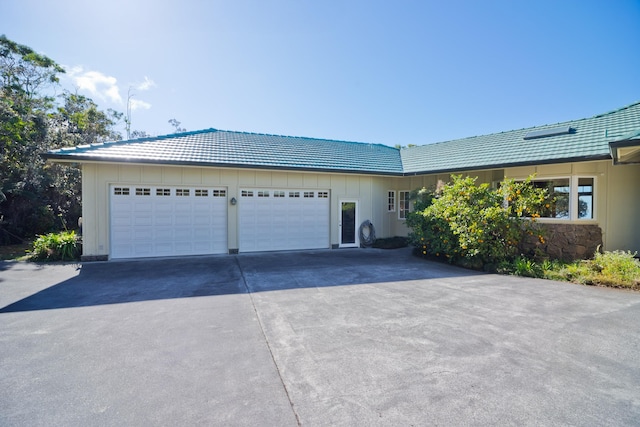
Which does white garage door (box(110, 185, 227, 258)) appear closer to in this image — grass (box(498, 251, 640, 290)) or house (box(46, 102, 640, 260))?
house (box(46, 102, 640, 260))

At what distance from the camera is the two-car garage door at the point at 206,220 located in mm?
9914

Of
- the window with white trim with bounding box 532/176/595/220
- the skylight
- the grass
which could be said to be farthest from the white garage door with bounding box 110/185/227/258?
the skylight

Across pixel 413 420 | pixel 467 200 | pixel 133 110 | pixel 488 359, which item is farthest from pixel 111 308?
pixel 133 110

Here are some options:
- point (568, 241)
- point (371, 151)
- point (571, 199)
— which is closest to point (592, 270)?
point (568, 241)

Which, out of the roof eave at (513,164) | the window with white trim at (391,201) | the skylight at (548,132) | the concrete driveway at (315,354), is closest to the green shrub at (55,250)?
the concrete driveway at (315,354)

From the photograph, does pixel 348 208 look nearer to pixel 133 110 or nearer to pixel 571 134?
pixel 571 134

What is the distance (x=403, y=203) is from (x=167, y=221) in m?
9.96

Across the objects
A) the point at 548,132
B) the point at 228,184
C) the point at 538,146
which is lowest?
the point at 228,184

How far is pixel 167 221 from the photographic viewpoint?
10.3 metres

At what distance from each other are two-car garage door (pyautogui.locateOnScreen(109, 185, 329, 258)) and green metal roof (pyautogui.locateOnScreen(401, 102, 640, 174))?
5150 millimetres

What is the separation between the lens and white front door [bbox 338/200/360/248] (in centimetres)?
1283

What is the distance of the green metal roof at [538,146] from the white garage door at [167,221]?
836 cm

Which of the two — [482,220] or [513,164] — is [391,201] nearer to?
[513,164]

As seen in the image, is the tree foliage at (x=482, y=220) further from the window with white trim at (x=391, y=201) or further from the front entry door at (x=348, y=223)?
the window with white trim at (x=391, y=201)
